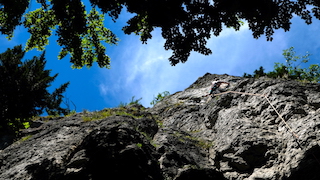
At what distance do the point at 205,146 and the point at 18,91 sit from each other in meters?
8.48

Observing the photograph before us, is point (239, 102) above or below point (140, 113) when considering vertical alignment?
below

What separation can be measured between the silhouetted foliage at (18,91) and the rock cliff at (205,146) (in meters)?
1.32

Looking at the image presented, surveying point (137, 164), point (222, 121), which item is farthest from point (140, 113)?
point (137, 164)

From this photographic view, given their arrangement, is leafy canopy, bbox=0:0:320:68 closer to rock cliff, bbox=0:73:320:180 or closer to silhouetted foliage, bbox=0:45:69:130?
rock cliff, bbox=0:73:320:180

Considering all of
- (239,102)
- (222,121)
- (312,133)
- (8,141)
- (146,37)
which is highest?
(146,37)

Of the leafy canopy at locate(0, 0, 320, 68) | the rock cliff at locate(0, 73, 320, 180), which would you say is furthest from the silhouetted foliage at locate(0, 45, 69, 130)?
the leafy canopy at locate(0, 0, 320, 68)

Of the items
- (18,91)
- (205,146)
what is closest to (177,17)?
(205,146)

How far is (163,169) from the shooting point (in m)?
5.33

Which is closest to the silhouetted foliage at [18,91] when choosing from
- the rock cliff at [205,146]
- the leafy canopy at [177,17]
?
the rock cliff at [205,146]

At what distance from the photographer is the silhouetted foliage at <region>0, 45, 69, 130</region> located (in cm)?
929

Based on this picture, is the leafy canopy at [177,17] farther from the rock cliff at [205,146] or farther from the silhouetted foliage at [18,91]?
the silhouetted foliage at [18,91]

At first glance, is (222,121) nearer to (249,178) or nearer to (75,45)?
(249,178)

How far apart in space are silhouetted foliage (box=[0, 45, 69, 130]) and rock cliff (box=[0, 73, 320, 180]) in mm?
1316

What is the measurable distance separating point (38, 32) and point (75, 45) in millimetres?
1811
